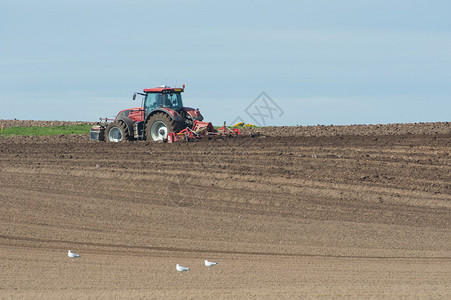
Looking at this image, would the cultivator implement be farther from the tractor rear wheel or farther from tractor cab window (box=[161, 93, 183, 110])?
tractor cab window (box=[161, 93, 183, 110])

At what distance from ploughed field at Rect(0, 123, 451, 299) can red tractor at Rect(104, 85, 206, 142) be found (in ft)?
3.56

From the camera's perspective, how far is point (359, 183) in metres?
16.1

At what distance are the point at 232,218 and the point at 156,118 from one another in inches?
403

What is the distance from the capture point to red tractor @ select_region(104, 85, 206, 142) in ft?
74.3

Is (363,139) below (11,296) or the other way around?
the other way around

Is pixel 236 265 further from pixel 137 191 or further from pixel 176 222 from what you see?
pixel 137 191

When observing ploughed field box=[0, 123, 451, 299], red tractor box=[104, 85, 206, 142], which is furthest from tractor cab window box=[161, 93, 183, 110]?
ploughed field box=[0, 123, 451, 299]

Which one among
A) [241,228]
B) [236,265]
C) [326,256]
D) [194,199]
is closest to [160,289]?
[236,265]

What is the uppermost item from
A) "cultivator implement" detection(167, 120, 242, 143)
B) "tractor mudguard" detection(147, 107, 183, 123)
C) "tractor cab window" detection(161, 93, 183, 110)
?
"tractor cab window" detection(161, 93, 183, 110)

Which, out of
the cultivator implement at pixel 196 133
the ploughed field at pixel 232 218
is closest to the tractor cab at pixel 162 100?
the cultivator implement at pixel 196 133

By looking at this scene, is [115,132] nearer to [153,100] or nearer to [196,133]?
[153,100]

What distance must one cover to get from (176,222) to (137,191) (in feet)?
13.0

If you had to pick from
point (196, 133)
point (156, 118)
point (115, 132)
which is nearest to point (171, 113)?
point (156, 118)

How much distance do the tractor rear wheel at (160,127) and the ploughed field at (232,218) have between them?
948 millimetres
